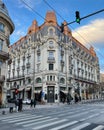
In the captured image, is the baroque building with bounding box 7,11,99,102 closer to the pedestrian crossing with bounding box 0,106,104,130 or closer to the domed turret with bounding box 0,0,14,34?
the domed turret with bounding box 0,0,14,34

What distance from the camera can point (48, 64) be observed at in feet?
189

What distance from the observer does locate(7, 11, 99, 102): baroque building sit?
56.4 meters

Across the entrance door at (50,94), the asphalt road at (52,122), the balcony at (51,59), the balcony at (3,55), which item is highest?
the balcony at (51,59)

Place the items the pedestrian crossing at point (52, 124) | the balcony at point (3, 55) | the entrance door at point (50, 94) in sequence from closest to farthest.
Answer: the pedestrian crossing at point (52, 124)
the balcony at point (3, 55)
the entrance door at point (50, 94)

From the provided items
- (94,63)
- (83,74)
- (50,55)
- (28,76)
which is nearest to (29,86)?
(28,76)

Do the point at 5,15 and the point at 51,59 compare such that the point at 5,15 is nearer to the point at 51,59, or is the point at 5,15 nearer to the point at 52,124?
the point at 52,124

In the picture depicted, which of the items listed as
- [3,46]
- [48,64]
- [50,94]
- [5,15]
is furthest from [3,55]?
[48,64]

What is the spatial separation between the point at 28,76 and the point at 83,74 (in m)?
23.1

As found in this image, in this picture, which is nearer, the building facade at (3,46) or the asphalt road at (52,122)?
the asphalt road at (52,122)

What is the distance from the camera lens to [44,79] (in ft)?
184

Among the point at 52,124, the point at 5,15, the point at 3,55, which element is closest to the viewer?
the point at 52,124

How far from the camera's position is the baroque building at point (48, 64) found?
56.4 metres

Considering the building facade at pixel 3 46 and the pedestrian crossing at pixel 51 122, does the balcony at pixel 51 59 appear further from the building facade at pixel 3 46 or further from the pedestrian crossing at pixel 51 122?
the pedestrian crossing at pixel 51 122

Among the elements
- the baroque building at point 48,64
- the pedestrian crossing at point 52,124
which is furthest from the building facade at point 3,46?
the baroque building at point 48,64
